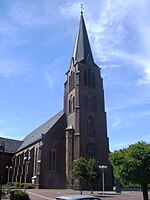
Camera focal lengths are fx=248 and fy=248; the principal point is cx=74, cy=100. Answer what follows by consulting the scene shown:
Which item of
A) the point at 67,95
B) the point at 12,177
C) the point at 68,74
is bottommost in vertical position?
the point at 12,177

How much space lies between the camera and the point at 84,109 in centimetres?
5091

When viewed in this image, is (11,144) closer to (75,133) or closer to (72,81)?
(72,81)

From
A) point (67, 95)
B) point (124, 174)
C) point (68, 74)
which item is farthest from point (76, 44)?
point (124, 174)

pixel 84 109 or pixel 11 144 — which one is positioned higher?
pixel 84 109

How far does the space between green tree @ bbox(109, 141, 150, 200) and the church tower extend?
2785 centimetres

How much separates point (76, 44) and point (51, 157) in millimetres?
26268

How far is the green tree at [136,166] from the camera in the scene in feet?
59.3

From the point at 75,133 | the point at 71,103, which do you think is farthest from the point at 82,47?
the point at 75,133

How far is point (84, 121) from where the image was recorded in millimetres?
49781

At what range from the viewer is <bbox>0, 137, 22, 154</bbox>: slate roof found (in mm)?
71312

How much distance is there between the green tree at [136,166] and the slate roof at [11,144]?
56.9 m

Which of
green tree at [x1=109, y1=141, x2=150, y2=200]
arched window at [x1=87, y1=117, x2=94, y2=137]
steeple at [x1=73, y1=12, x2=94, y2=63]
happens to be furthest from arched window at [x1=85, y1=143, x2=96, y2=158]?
green tree at [x1=109, y1=141, x2=150, y2=200]

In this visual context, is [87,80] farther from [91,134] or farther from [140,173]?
[140,173]

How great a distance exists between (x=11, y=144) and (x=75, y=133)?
32.5 metres
